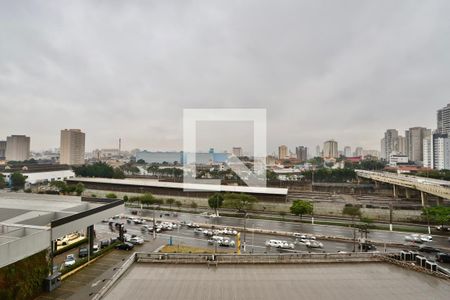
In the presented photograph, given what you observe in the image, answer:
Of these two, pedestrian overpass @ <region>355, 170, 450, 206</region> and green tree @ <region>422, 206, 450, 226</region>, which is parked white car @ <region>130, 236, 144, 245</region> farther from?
pedestrian overpass @ <region>355, 170, 450, 206</region>

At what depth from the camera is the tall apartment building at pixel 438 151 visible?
53656mm

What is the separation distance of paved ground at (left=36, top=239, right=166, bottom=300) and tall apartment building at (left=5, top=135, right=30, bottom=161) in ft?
322

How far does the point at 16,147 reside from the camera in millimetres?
88562

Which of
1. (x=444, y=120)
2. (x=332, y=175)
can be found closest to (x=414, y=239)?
(x=332, y=175)

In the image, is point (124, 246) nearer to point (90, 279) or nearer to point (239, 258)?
point (90, 279)

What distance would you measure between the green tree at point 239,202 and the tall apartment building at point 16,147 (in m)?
94.4

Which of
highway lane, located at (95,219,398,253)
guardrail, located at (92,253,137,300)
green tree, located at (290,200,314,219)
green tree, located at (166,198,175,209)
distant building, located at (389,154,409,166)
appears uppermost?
distant building, located at (389,154,409,166)

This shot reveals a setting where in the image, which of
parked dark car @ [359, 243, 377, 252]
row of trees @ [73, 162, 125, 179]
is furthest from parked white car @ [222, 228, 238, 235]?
row of trees @ [73, 162, 125, 179]

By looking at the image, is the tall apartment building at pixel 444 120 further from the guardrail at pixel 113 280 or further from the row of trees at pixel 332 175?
the guardrail at pixel 113 280

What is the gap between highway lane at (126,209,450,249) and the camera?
52.5ft

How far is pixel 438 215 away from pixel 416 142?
2963 inches

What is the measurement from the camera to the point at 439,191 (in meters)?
21.5

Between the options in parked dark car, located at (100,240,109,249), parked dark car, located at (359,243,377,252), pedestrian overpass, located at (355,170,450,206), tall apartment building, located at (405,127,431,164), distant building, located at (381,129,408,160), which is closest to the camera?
parked dark car, located at (359,243,377,252)

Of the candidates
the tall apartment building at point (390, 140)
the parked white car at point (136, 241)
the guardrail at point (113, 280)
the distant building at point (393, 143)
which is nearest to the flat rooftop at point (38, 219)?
the parked white car at point (136, 241)
